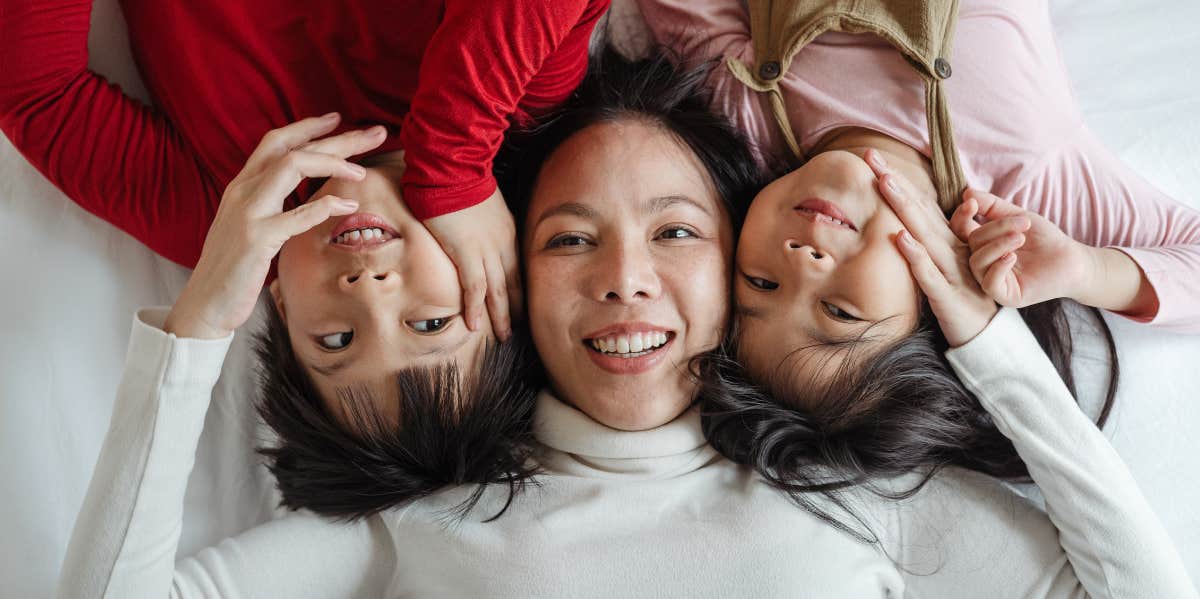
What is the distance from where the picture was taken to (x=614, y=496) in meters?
1.26

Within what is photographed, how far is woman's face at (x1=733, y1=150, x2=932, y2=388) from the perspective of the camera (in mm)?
1173

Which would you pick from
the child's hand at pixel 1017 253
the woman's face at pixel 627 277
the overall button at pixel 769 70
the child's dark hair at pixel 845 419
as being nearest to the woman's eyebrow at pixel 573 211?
the woman's face at pixel 627 277

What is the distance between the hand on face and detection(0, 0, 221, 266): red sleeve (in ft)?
3.00

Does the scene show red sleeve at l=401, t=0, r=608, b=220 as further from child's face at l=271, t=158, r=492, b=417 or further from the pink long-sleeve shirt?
the pink long-sleeve shirt

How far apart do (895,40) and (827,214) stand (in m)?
0.28

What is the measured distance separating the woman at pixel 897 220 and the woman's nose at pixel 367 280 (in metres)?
0.44

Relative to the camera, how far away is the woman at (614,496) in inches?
45.9

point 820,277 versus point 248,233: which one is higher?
point 248,233

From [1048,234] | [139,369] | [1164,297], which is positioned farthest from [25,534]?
[1164,297]

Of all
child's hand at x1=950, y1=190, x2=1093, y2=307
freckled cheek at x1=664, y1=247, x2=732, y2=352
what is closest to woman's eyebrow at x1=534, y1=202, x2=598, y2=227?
freckled cheek at x1=664, y1=247, x2=732, y2=352

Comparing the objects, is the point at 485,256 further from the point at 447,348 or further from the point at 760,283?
the point at 760,283

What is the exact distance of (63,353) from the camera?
4.60ft

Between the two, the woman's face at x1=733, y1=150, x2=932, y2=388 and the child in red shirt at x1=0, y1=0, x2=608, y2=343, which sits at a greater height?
the child in red shirt at x1=0, y1=0, x2=608, y2=343

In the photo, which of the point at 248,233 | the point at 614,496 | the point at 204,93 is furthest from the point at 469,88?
the point at 614,496
